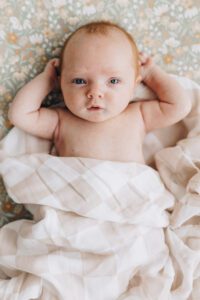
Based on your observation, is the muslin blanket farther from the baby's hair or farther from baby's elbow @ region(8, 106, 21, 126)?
the baby's hair

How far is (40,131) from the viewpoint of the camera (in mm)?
1382

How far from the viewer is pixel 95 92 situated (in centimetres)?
127

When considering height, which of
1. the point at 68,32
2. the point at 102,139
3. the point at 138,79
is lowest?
the point at 102,139

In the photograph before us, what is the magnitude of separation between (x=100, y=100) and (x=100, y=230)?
342 mm

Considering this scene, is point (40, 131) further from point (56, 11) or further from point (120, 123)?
point (56, 11)

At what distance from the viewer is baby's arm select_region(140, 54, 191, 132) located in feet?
4.55

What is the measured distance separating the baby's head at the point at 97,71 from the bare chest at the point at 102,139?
50 mm

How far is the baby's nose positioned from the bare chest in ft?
0.39

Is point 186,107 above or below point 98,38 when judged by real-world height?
below

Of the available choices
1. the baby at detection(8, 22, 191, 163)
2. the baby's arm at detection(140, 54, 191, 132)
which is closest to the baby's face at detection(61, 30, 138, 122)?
the baby at detection(8, 22, 191, 163)

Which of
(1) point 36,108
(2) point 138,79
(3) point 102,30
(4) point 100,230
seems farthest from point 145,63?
(4) point 100,230

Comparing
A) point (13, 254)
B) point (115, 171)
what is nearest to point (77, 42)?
point (115, 171)

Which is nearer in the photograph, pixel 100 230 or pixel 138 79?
pixel 100 230

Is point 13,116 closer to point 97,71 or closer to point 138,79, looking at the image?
point 97,71
